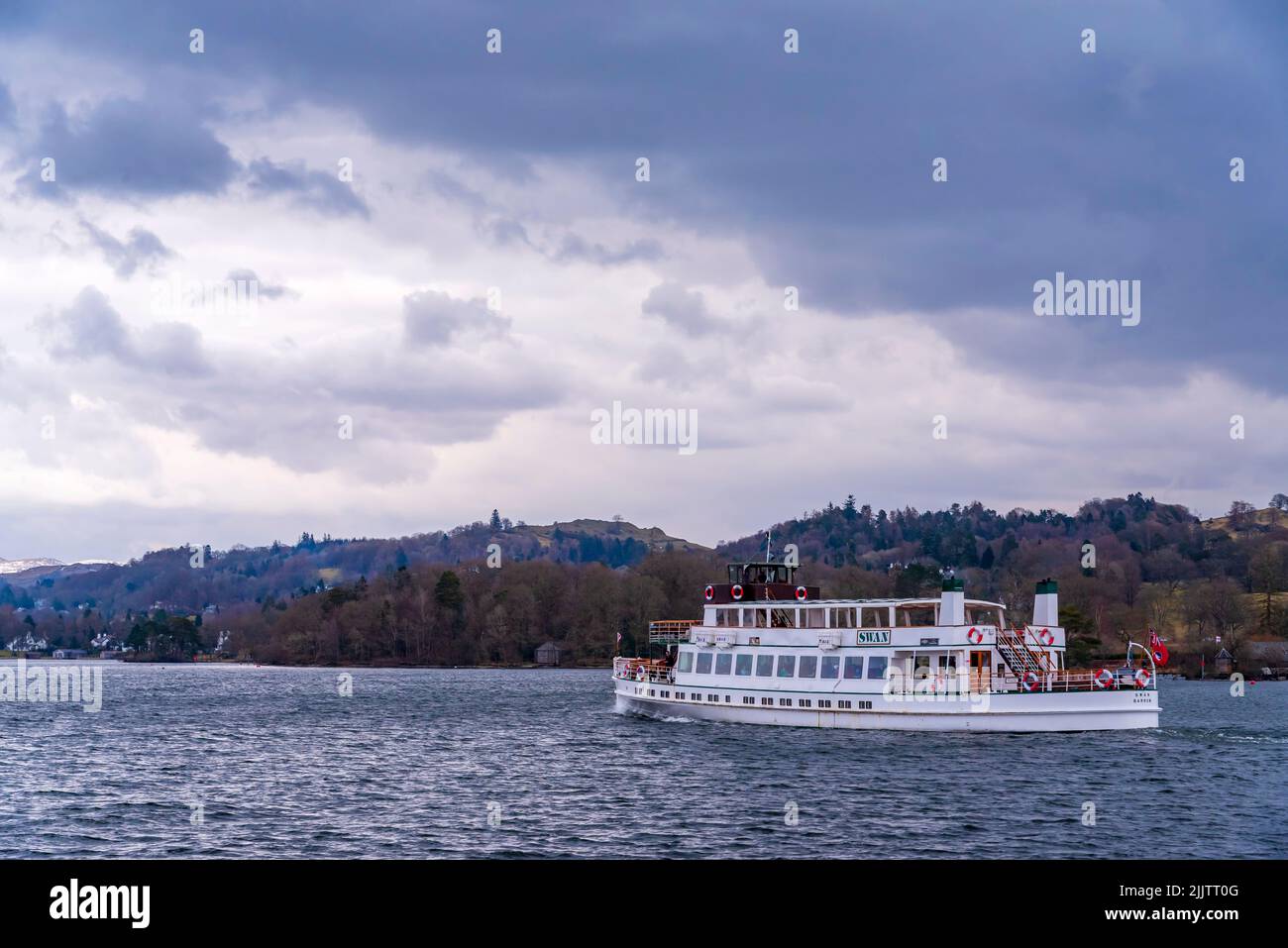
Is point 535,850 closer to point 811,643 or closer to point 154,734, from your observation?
point 811,643

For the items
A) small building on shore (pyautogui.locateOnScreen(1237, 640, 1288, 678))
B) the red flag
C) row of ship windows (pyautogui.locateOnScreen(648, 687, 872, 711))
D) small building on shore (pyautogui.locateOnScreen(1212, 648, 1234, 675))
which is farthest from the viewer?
small building on shore (pyautogui.locateOnScreen(1212, 648, 1234, 675))

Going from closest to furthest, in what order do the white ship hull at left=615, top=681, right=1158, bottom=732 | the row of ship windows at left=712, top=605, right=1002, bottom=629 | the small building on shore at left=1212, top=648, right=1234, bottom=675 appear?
the white ship hull at left=615, top=681, right=1158, bottom=732, the row of ship windows at left=712, top=605, right=1002, bottom=629, the small building on shore at left=1212, top=648, right=1234, bottom=675

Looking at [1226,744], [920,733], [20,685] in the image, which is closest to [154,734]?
[920,733]

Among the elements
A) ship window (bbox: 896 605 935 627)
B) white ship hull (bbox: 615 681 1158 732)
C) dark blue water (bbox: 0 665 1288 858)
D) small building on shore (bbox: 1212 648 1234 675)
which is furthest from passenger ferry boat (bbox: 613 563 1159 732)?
small building on shore (bbox: 1212 648 1234 675)

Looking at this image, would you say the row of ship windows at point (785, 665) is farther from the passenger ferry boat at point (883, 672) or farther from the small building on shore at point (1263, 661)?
the small building on shore at point (1263, 661)

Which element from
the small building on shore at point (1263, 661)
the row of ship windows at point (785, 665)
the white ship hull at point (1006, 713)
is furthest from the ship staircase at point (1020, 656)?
the small building on shore at point (1263, 661)

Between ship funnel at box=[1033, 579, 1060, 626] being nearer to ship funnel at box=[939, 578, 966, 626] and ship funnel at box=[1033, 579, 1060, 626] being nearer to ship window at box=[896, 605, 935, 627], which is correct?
ship funnel at box=[939, 578, 966, 626]

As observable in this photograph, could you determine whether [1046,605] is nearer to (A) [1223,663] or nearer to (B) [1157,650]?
(B) [1157,650]

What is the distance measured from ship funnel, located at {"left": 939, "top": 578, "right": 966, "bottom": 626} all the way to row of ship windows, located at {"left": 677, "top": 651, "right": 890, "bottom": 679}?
13.7 ft

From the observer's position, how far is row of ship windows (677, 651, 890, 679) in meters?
74.1

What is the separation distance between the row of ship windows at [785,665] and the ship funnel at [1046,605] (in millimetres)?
11056

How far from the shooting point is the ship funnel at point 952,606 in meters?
71.8
